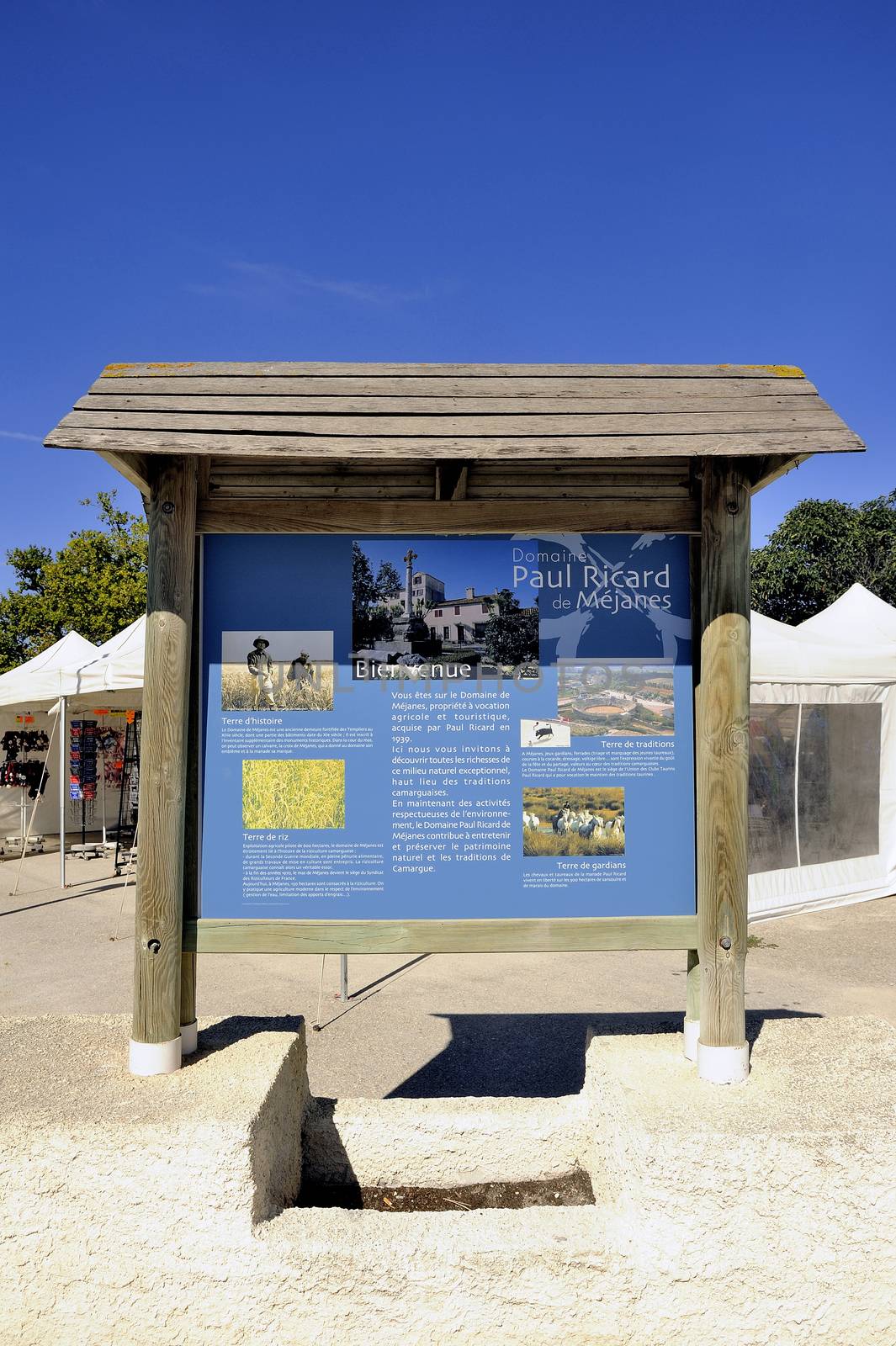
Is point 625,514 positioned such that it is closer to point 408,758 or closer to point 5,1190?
point 408,758

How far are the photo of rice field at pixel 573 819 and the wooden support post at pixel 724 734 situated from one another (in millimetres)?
325

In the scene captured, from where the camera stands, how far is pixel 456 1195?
3.47 metres

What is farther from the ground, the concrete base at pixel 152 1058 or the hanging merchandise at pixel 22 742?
the hanging merchandise at pixel 22 742

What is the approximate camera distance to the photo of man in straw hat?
343cm

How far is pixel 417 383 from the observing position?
337 centimetres

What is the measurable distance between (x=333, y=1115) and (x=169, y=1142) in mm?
962

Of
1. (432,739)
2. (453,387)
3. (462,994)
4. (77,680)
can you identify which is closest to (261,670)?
(432,739)

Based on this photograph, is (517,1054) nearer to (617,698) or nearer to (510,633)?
(617,698)

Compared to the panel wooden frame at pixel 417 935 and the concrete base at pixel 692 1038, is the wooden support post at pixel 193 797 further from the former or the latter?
the concrete base at pixel 692 1038

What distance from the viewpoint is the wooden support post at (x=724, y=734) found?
335 centimetres

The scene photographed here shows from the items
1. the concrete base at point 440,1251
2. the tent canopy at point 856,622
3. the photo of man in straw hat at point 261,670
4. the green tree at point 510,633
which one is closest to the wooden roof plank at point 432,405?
the green tree at point 510,633

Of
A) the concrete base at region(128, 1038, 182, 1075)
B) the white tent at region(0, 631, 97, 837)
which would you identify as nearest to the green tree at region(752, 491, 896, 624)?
the white tent at region(0, 631, 97, 837)

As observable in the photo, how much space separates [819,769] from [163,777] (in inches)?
332

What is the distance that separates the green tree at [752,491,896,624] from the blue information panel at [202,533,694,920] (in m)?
25.0
